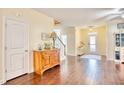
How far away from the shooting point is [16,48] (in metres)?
5.21

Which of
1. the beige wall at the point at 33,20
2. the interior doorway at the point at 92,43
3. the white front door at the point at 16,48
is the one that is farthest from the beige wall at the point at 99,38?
the white front door at the point at 16,48

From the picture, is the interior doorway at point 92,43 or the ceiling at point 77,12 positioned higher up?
the ceiling at point 77,12

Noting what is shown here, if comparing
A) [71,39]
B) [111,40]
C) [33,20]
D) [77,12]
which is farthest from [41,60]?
[71,39]

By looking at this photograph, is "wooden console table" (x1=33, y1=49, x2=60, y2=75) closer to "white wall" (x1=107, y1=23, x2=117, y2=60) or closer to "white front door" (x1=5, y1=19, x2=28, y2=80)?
"white front door" (x1=5, y1=19, x2=28, y2=80)

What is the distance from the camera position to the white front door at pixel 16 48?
15.9 ft

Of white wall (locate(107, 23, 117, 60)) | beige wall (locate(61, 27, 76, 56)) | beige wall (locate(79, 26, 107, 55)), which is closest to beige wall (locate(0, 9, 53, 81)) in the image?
white wall (locate(107, 23, 117, 60))

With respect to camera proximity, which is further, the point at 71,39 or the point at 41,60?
the point at 71,39

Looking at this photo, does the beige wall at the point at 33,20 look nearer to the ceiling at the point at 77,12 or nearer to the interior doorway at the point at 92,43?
the ceiling at the point at 77,12

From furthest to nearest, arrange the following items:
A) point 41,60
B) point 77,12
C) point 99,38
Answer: point 99,38 < point 77,12 < point 41,60

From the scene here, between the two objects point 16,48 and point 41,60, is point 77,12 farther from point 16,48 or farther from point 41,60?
point 16,48

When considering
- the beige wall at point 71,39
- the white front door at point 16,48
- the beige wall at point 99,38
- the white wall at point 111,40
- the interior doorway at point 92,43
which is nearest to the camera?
the white front door at point 16,48

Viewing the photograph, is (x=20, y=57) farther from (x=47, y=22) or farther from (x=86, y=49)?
(x=86, y=49)
